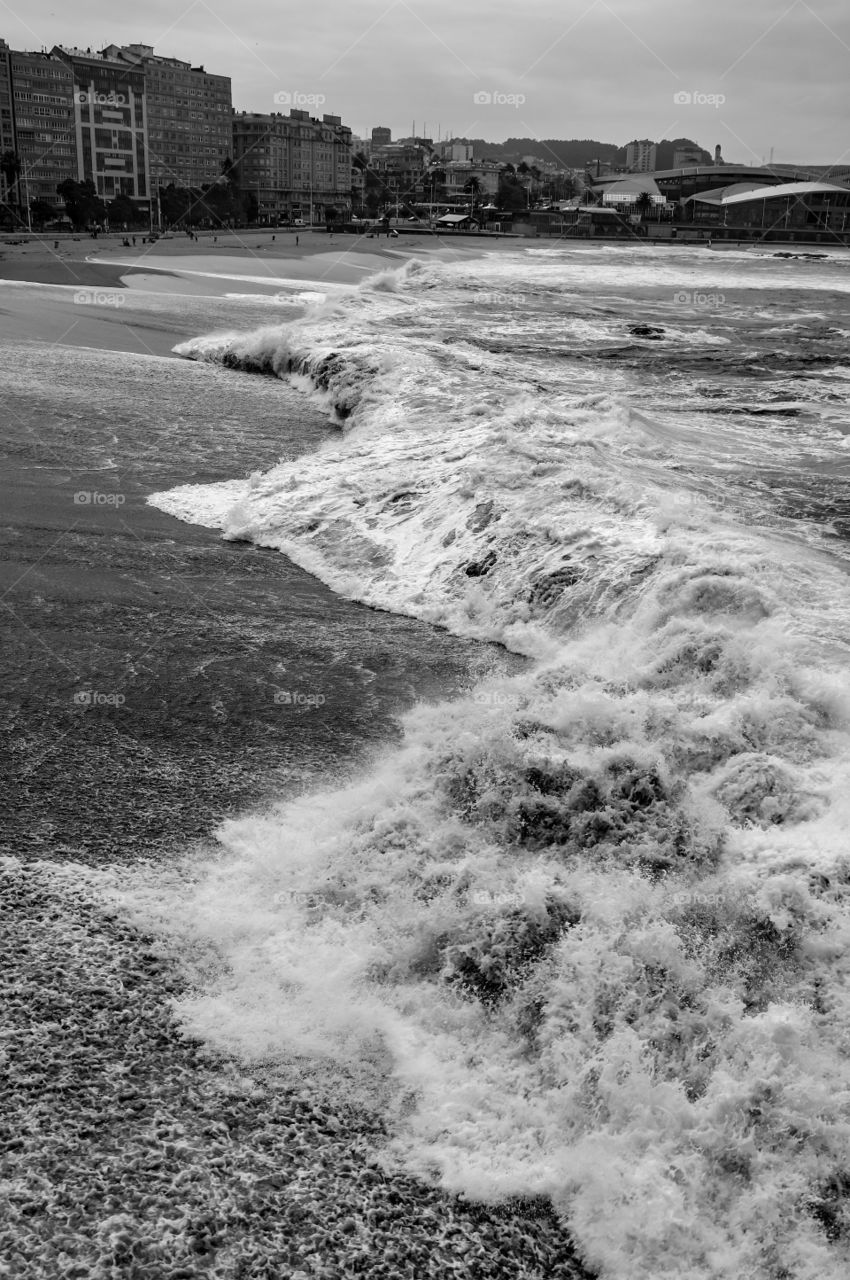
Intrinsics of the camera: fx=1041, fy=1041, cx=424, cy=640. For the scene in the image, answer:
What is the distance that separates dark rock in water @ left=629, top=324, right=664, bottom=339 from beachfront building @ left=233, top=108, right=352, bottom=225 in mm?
128088

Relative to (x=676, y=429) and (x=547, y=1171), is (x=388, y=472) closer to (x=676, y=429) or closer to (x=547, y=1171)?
(x=676, y=429)

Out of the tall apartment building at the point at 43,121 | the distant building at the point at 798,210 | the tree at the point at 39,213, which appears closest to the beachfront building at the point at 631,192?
the distant building at the point at 798,210

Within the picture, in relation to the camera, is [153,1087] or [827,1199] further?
[153,1087]

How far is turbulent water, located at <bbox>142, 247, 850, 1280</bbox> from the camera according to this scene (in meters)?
4.11

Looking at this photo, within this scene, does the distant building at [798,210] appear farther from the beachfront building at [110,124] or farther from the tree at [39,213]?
the tree at [39,213]

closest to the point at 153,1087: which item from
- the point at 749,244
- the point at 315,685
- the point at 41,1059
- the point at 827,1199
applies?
the point at 41,1059

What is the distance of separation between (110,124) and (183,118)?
77.8 ft

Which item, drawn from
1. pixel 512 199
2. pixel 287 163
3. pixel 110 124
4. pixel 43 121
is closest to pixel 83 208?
pixel 43 121

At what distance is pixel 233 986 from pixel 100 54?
6399 inches

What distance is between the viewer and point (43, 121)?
120 metres

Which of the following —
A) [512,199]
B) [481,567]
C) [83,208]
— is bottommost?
[481,567]

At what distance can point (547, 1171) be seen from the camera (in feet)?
13.6

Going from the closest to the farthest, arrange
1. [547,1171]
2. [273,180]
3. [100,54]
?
[547,1171]
[100,54]
[273,180]

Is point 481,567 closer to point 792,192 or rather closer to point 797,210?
point 797,210
